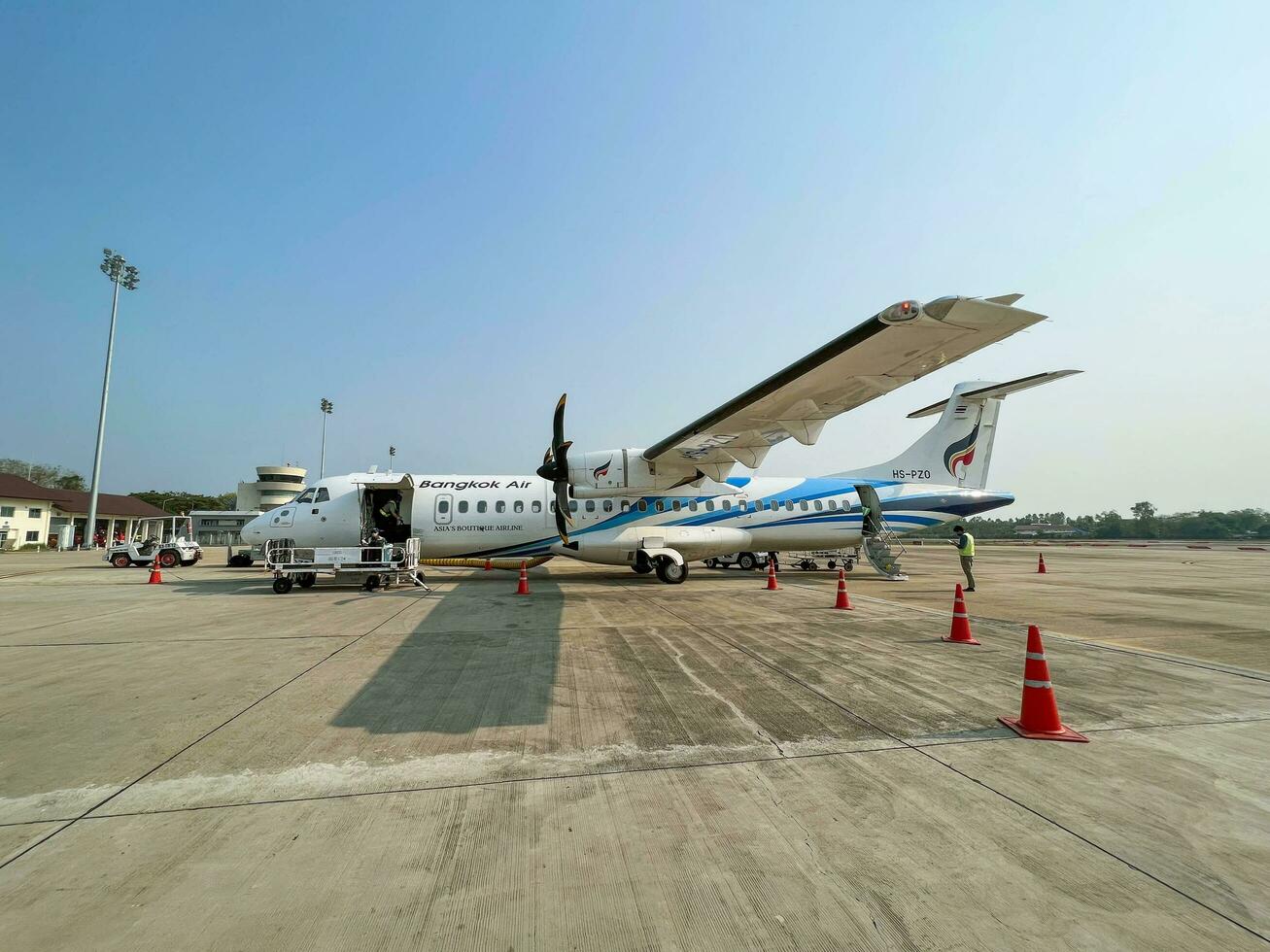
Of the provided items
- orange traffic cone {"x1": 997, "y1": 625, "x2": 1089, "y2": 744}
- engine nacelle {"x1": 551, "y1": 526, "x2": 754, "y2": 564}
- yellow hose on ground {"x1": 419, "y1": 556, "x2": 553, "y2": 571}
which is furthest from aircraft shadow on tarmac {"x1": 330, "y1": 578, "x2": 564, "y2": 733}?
yellow hose on ground {"x1": 419, "y1": 556, "x2": 553, "y2": 571}

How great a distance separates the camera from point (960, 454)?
18.2 m

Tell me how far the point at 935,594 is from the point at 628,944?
12.9 meters

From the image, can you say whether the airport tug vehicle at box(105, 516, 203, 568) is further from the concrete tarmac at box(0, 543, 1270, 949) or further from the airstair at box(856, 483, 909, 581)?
the airstair at box(856, 483, 909, 581)

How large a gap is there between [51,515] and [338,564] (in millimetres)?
55546

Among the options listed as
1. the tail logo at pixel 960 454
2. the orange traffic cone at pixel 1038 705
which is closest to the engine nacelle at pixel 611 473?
the orange traffic cone at pixel 1038 705

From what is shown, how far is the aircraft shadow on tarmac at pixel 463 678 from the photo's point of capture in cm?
447

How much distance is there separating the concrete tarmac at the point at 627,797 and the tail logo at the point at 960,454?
11.5 meters

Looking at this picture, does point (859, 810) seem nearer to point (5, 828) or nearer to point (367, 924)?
point (367, 924)

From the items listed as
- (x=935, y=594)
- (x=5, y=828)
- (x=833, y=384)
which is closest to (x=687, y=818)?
(x=5, y=828)

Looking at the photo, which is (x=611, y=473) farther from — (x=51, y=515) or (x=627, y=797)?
(x=51, y=515)

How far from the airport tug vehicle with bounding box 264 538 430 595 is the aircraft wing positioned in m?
7.14

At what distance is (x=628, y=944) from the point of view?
6.56 ft

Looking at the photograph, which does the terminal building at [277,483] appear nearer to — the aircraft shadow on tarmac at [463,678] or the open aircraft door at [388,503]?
the open aircraft door at [388,503]

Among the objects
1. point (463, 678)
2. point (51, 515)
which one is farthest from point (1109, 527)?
point (51, 515)
